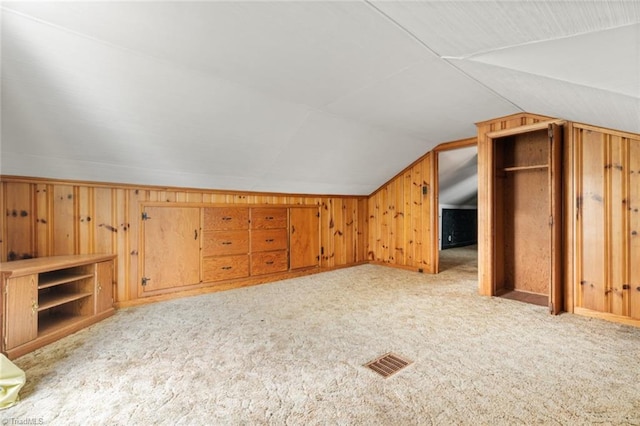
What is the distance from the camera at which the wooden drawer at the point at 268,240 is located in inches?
151

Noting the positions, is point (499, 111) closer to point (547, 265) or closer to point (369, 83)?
point (369, 83)

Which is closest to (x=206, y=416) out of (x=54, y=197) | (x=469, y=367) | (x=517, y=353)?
(x=469, y=367)

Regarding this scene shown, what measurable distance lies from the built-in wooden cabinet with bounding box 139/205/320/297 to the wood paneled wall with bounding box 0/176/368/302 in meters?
0.12

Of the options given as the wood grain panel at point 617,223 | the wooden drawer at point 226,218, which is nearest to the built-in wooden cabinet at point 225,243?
the wooden drawer at point 226,218

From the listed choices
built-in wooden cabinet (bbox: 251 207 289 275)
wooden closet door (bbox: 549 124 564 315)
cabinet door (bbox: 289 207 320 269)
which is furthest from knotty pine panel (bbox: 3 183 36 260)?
wooden closet door (bbox: 549 124 564 315)

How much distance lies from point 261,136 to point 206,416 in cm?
225

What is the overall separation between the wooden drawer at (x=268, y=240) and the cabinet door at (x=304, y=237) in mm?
141

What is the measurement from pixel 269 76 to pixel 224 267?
7.88ft

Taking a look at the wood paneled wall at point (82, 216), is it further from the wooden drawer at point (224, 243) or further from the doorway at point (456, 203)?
the doorway at point (456, 203)

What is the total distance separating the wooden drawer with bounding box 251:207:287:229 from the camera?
3845 mm

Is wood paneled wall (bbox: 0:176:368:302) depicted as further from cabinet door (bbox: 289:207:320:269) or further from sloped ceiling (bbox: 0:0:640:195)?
cabinet door (bbox: 289:207:320:269)

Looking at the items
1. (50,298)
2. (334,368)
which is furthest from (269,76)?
(50,298)

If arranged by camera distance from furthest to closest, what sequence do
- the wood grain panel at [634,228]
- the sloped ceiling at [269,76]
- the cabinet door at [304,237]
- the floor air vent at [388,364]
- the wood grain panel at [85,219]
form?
the cabinet door at [304,237]
the wood grain panel at [85,219]
the wood grain panel at [634,228]
the floor air vent at [388,364]
the sloped ceiling at [269,76]

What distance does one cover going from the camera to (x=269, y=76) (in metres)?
2.02
